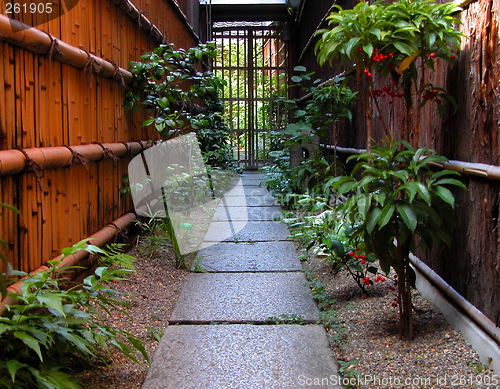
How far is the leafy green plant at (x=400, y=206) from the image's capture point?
2.08 m

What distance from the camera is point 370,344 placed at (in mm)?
2262

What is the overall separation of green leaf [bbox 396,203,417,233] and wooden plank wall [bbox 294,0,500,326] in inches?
Result: 12.4

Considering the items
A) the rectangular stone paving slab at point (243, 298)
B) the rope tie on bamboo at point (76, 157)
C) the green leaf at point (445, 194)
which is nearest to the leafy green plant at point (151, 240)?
the rectangular stone paving slab at point (243, 298)

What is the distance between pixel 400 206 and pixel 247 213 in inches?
156

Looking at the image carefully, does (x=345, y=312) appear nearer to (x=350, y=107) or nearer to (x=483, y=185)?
(x=483, y=185)

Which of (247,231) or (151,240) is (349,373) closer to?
(151,240)

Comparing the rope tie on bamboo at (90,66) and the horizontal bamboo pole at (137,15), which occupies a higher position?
the horizontal bamboo pole at (137,15)

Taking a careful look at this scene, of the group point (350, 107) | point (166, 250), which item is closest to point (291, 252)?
point (166, 250)

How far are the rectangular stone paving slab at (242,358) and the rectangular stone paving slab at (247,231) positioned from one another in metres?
2.01

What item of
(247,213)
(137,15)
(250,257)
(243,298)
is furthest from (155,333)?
(247,213)

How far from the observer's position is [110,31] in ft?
11.7

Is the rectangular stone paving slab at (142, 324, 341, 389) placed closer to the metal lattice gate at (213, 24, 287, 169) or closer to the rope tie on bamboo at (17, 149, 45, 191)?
the rope tie on bamboo at (17, 149, 45, 191)

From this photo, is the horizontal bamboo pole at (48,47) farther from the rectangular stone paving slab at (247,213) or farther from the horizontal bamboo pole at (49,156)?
the rectangular stone paving slab at (247,213)


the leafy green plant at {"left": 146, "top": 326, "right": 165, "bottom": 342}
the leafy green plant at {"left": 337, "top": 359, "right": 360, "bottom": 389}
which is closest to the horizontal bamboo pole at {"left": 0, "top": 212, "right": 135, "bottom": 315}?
the leafy green plant at {"left": 146, "top": 326, "right": 165, "bottom": 342}
